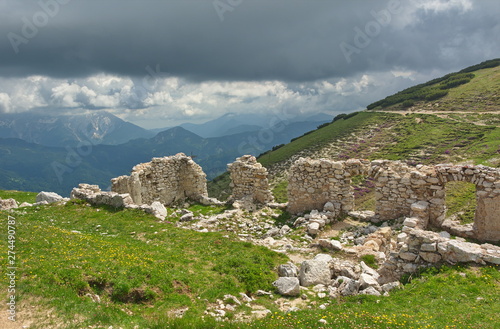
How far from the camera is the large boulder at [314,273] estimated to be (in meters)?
11.7

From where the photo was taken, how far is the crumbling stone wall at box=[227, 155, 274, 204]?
80.8ft

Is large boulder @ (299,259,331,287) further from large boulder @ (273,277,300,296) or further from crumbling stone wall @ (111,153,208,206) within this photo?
crumbling stone wall @ (111,153,208,206)

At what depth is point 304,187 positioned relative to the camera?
22.3 metres

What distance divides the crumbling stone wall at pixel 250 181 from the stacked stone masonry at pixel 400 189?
2.64m

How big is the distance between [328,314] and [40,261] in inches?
382

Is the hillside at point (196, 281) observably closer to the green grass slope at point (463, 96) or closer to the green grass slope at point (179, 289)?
the green grass slope at point (179, 289)

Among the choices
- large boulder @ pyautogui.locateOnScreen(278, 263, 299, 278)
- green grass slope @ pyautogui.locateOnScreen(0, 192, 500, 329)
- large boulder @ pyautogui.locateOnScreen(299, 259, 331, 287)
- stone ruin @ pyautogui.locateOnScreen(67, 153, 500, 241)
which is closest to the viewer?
green grass slope @ pyautogui.locateOnScreen(0, 192, 500, 329)

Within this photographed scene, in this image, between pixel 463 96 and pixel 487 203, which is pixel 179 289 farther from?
pixel 463 96

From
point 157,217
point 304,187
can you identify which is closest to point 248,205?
point 304,187

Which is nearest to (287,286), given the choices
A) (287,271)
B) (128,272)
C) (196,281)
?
(287,271)

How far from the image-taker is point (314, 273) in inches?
470

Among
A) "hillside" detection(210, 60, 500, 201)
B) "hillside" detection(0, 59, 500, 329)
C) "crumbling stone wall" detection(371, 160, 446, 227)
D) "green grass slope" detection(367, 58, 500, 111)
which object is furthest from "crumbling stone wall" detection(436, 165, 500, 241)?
"green grass slope" detection(367, 58, 500, 111)

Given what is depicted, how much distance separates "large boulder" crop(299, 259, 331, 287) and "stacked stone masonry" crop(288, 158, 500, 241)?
8055 millimetres

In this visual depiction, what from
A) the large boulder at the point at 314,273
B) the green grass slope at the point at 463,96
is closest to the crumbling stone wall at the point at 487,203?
the large boulder at the point at 314,273
